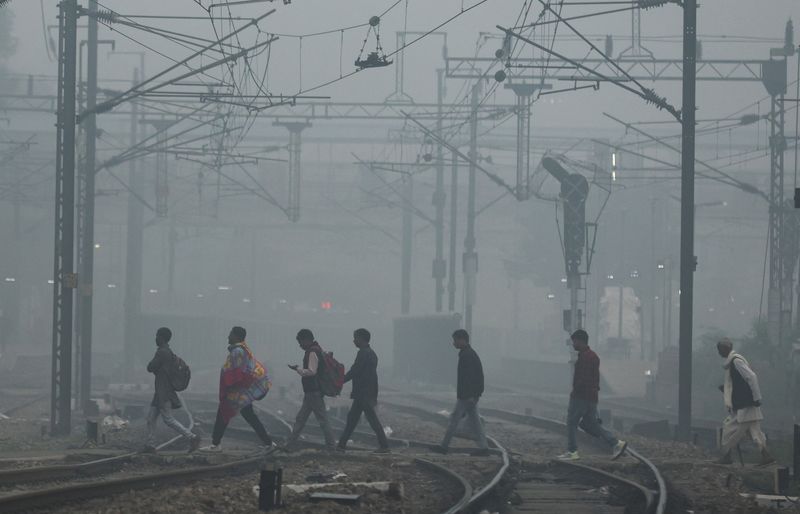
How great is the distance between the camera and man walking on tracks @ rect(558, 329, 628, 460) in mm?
17031

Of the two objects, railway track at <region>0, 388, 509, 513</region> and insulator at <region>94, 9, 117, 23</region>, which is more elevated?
insulator at <region>94, 9, 117, 23</region>

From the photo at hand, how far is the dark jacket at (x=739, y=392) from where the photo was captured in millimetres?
16312

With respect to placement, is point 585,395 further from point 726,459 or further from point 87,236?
point 87,236

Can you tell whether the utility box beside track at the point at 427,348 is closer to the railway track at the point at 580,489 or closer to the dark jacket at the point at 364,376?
the dark jacket at the point at 364,376

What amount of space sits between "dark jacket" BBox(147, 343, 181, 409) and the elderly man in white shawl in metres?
7.06

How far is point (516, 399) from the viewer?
127 feet

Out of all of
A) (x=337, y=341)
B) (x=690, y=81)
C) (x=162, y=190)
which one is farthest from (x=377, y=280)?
(x=690, y=81)

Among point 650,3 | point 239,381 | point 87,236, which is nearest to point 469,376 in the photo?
point 239,381

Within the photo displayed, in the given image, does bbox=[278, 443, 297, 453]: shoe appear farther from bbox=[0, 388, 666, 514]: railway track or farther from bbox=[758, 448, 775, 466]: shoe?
bbox=[758, 448, 775, 466]: shoe

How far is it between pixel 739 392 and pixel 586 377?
194 cm

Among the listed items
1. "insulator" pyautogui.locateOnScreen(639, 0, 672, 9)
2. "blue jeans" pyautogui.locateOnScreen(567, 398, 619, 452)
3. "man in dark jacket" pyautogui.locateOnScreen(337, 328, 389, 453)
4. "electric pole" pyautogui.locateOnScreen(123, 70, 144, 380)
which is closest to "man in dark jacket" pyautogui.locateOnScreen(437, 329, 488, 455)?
"man in dark jacket" pyautogui.locateOnScreen(337, 328, 389, 453)

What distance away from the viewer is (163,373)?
17.0 metres

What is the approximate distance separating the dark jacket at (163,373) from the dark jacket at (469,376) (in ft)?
12.5

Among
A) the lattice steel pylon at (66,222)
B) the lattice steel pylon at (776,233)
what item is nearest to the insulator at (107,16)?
the lattice steel pylon at (66,222)
